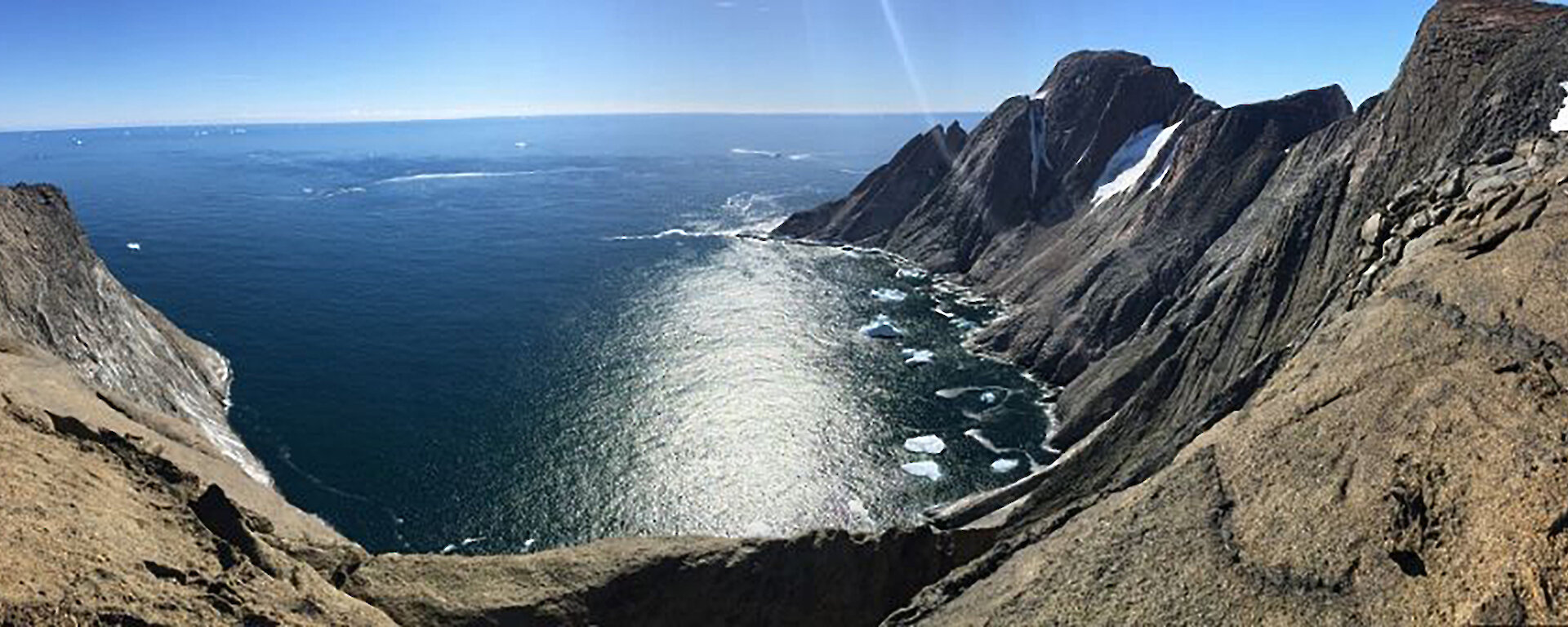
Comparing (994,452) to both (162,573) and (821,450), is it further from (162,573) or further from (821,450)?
(162,573)

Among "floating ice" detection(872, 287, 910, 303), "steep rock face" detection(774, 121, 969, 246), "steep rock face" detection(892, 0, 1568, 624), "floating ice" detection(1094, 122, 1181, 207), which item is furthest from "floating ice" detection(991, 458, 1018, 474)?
"steep rock face" detection(774, 121, 969, 246)

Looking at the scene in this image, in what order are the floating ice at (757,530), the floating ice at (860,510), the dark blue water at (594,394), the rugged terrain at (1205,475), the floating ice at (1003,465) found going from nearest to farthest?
the rugged terrain at (1205,475) → the floating ice at (757,530) → the floating ice at (860,510) → the dark blue water at (594,394) → the floating ice at (1003,465)

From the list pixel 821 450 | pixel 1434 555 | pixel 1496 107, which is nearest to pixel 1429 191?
pixel 1496 107

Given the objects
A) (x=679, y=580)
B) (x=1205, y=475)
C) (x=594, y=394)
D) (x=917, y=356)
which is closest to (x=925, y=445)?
(x=917, y=356)

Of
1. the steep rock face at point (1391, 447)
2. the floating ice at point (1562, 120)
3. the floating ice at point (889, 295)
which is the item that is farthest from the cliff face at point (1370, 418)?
the floating ice at point (889, 295)

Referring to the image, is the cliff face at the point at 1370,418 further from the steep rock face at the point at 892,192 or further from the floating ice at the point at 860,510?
the steep rock face at the point at 892,192

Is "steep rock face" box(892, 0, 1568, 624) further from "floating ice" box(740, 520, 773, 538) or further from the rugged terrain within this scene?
"floating ice" box(740, 520, 773, 538)
